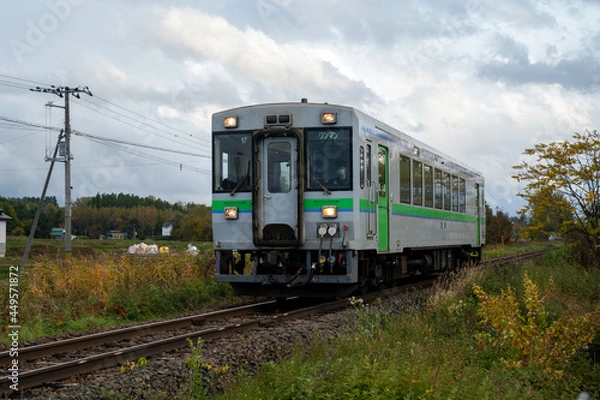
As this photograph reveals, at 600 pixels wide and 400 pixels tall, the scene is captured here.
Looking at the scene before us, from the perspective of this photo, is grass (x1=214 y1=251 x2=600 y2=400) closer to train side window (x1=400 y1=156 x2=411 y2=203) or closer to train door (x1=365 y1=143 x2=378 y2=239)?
train door (x1=365 y1=143 x2=378 y2=239)

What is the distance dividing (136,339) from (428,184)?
868 centimetres

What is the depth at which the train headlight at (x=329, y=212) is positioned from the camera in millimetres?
11133

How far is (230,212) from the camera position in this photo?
1160cm

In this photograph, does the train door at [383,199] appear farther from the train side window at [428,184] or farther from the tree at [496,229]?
the tree at [496,229]

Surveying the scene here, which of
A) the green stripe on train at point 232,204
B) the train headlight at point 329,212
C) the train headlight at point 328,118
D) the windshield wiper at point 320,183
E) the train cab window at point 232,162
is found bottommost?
the train headlight at point 329,212

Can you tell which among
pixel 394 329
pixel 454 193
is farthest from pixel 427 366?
pixel 454 193

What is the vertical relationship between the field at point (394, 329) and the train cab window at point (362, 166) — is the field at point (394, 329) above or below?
below

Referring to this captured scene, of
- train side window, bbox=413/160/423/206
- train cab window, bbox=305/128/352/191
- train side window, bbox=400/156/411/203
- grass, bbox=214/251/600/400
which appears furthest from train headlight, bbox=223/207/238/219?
train side window, bbox=413/160/423/206

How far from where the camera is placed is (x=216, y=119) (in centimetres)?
1188

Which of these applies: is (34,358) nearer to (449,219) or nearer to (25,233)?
(449,219)

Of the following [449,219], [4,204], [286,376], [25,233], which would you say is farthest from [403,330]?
[25,233]

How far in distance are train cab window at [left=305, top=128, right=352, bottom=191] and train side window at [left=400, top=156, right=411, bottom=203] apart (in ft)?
8.79

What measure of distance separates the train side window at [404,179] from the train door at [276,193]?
10.1ft

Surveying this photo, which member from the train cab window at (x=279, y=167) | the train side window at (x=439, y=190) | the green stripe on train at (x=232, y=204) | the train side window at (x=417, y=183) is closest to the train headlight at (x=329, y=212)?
the train cab window at (x=279, y=167)
